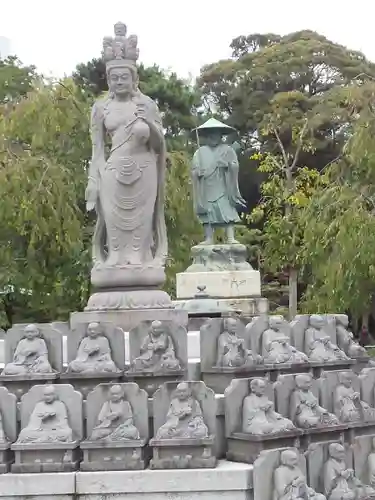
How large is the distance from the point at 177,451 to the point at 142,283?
2.14m

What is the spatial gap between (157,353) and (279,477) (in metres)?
1.33

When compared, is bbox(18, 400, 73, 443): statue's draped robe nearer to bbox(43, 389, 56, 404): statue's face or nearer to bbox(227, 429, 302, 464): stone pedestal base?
bbox(43, 389, 56, 404): statue's face

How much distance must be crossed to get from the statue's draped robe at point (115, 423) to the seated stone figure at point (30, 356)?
70 cm

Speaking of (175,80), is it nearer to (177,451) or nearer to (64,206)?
(64,206)

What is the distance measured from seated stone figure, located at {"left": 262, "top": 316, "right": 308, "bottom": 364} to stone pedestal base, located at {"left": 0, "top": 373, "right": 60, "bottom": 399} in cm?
176

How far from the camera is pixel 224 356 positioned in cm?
619

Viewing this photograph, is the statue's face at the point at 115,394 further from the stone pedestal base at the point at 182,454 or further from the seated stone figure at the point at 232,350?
the seated stone figure at the point at 232,350

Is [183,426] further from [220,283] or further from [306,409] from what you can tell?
[220,283]

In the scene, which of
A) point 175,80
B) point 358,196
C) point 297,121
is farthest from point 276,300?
point 358,196

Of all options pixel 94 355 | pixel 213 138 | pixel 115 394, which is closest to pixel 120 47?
pixel 94 355

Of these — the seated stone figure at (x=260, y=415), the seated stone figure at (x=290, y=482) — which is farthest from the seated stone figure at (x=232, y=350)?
the seated stone figure at (x=290, y=482)

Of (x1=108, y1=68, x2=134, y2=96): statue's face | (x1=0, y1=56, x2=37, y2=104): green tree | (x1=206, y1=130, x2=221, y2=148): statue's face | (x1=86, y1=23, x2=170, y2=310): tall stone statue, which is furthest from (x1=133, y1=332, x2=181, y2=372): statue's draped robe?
(x1=0, y1=56, x2=37, y2=104): green tree

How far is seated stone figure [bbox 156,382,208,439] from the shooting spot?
5.38 metres

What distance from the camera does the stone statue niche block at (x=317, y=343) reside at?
22.9ft
